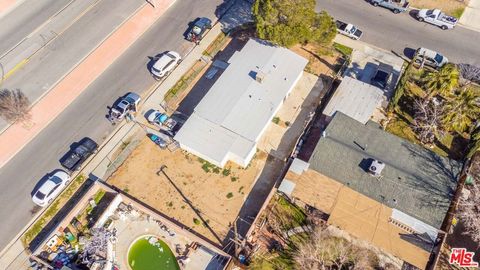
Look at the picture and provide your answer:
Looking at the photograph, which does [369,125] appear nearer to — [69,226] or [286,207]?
[286,207]

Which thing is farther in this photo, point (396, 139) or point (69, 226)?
point (396, 139)

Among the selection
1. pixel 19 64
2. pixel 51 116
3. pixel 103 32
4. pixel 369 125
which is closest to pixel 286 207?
pixel 369 125

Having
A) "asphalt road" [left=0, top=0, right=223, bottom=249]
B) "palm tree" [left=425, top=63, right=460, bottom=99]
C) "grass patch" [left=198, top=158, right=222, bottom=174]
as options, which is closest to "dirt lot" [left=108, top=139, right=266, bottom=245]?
"grass patch" [left=198, top=158, right=222, bottom=174]

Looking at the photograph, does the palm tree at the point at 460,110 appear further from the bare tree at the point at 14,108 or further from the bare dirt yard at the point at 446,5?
the bare tree at the point at 14,108

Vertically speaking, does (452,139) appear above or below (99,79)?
above

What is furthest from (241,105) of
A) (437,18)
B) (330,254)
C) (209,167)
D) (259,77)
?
(437,18)
